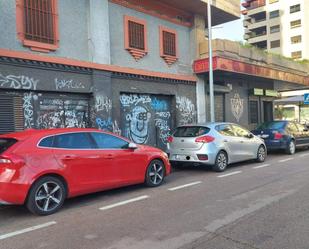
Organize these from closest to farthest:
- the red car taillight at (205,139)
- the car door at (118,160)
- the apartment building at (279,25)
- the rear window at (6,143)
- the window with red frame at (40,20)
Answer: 1. the rear window at (6,143)
2. the car door at (118,160)
3. the red car taillight at (205,139)
4. the window with red frame at (40,20)
5. the apartment building at (279,25)

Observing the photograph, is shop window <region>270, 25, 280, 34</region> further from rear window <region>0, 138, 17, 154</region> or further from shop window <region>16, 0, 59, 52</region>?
rear window <region>0, 138, 17, 154</region>

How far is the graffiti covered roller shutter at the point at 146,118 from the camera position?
1427 centimetres

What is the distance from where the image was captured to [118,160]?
7.57 m

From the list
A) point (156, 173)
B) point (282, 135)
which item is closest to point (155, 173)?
point (156, 173)

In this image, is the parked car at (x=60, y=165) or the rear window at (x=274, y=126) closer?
the parked car at (x=60, y=165)

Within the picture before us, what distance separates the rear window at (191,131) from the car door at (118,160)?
2.82 meters

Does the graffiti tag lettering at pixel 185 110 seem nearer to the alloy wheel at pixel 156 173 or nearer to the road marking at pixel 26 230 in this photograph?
the alloy wheel at pixel 156 173

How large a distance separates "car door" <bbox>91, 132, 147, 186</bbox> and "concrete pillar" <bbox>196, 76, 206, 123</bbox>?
973cm

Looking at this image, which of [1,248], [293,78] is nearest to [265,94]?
[293,78]

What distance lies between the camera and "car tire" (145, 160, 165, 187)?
841 cm

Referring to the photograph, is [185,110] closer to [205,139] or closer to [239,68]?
[239,68]

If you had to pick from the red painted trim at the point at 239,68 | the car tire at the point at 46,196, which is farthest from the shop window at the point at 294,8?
the car tire at the point at 46,196

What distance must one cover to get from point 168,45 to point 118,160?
382 inches

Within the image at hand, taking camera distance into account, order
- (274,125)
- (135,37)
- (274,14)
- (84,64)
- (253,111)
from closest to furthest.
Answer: (84,64) < (135,37) < (274,125) < (253,111) < (274,14)
